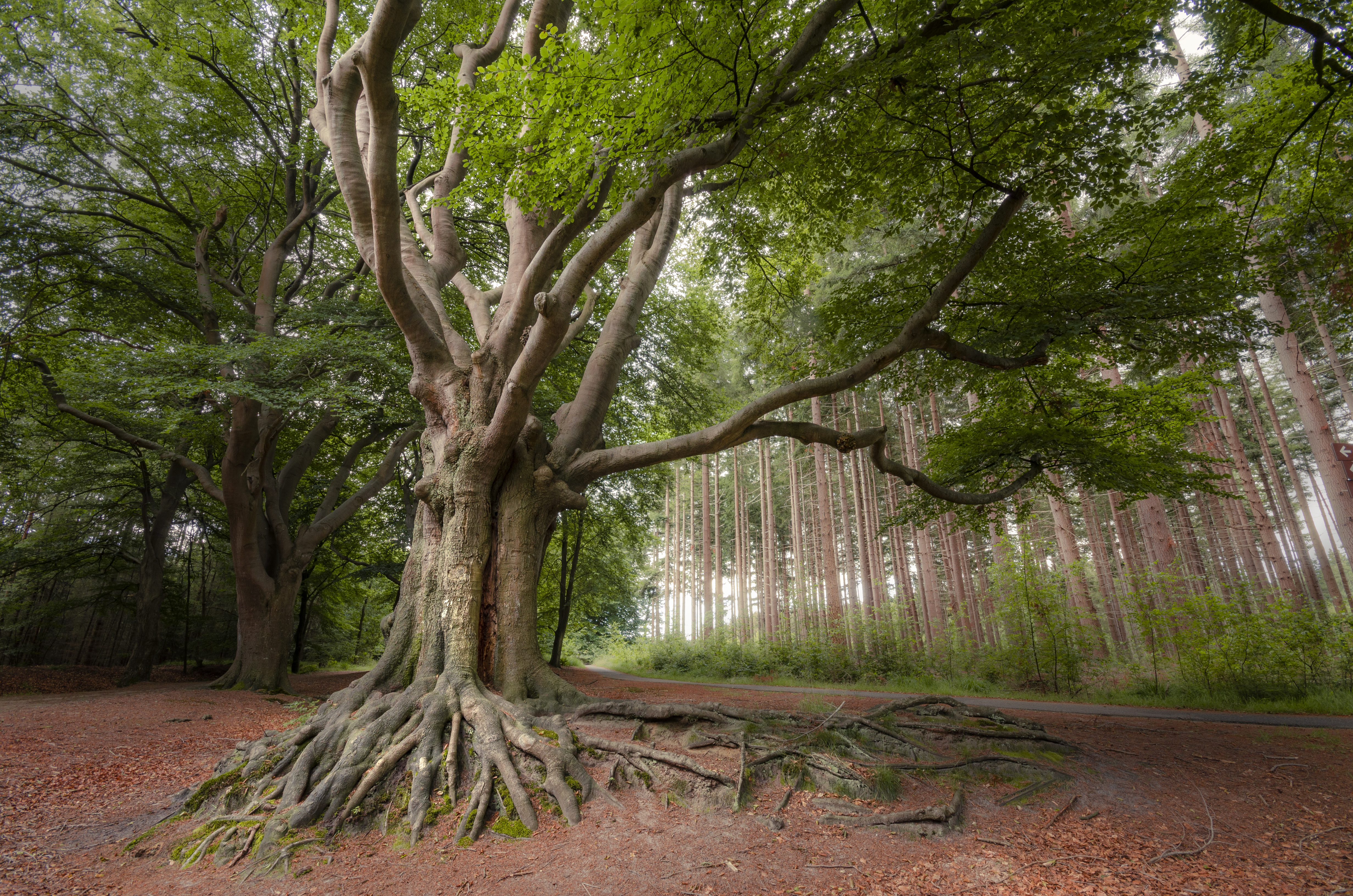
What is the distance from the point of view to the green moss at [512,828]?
11.2 ft

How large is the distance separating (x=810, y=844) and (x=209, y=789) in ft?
14.1

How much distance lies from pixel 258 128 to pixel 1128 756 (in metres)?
16.9

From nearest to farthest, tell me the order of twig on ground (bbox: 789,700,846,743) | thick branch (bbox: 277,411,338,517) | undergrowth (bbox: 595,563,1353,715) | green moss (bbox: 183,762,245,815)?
→ green moss (bbox: 183,762,245,815), twig on ground (bbox: 789,700,846,743), undergrowth (bbox: 595,563,1353,715), thick branch (bbox: 277,411,338,517)

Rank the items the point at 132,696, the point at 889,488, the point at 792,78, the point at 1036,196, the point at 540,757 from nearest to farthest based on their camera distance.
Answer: the point at 540,757, the point at 792,78, the point at 1036,196, the point at 132,696, the point at 889,488

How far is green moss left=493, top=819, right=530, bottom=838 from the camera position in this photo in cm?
342

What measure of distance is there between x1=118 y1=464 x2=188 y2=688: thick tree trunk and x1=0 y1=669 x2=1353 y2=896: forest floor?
26.6 ft

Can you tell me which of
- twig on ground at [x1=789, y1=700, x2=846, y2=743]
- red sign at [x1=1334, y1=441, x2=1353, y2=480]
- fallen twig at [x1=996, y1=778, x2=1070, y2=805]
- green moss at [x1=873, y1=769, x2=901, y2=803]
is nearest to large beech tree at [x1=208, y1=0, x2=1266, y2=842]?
twig on ground at [x1=789, y1=700, x2=846, y2=743]

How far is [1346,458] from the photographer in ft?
28.4

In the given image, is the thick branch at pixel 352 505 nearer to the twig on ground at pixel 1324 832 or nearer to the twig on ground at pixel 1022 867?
the twig on ground at pixel 1022 867

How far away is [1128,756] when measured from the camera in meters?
4.93

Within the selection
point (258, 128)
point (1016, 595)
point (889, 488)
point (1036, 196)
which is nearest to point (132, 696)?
point (258, 128)

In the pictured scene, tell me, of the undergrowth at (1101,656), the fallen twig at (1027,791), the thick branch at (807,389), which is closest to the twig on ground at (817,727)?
the fallen twig at (1027,791)

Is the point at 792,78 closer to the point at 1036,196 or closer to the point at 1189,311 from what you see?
the point at 1036,196

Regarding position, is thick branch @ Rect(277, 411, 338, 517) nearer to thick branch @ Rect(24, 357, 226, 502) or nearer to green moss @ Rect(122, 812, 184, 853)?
thick branch @ Rect(24, 357, 226, 502)
